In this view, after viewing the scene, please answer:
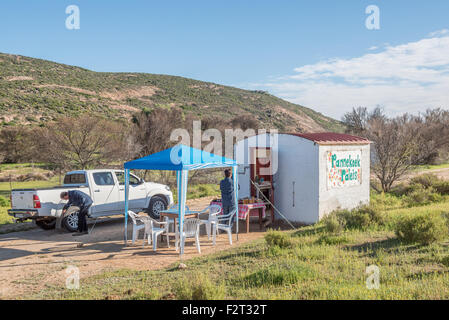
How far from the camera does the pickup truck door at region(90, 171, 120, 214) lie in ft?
38.8

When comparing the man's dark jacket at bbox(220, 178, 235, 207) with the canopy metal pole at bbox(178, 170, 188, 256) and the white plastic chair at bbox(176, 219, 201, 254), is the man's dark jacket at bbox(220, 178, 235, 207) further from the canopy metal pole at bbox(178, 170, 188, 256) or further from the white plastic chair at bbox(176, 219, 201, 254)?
the canopy metal pole at bbox(178, 170, 188, 256)

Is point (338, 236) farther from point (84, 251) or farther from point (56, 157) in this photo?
point (56, 157)

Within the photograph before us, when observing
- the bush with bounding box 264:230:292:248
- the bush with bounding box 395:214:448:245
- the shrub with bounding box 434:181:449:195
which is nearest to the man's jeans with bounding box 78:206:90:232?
the bush with bounding box 264:230:292:248

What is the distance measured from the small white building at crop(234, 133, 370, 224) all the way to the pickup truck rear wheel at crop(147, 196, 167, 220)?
8.45 ft

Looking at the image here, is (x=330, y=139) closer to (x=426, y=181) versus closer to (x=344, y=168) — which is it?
(x=344, y=168)

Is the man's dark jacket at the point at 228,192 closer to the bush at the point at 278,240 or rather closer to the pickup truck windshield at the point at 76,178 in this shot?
the bush at the point at 278,240

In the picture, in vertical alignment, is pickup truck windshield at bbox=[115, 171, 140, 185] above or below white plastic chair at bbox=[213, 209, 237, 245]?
above

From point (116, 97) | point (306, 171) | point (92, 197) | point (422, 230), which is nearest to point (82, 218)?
point (92, 197)

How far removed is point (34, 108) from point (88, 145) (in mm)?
20378

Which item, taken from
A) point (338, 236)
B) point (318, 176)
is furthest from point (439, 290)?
point (318, 176)

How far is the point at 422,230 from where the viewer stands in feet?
26.2

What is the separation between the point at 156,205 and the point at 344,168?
6045 mm

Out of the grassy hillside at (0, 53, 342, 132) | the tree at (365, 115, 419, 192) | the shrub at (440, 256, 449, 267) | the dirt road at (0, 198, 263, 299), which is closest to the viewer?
the shrub at (440, 256, 449, 267)

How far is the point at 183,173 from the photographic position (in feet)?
28.0
